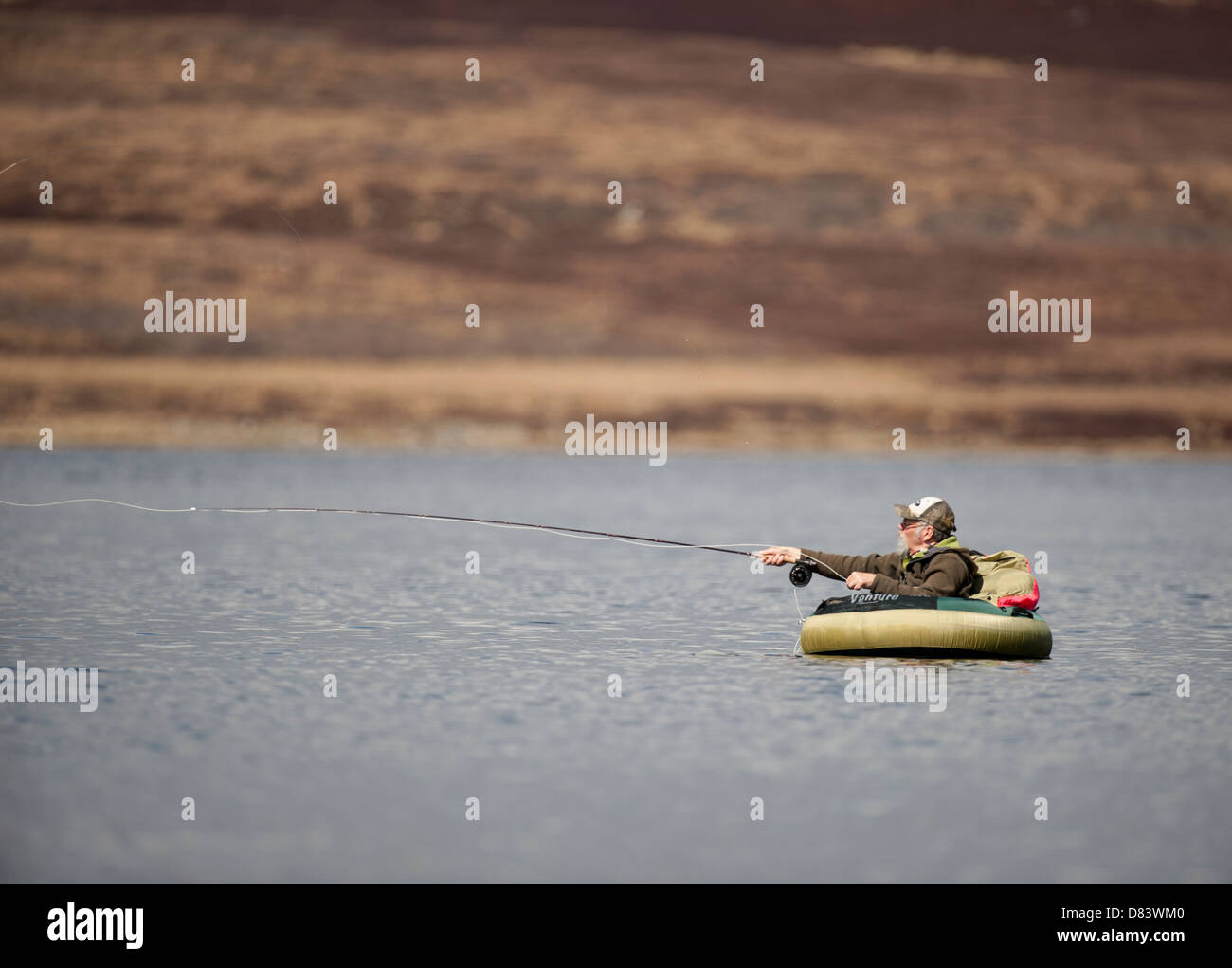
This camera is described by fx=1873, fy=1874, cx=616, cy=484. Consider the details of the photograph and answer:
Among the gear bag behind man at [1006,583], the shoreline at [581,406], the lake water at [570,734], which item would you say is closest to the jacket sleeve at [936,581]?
the gear bag behind man at [1006,583]

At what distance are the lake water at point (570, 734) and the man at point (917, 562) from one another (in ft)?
2.63

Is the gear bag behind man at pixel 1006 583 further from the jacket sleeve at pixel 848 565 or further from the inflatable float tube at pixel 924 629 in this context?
the jacket sleeve at pixel 848 565

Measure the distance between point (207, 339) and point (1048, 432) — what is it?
173 feet

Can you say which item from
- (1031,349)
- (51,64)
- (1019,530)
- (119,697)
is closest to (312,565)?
(119,697)

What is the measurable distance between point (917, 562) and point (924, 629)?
652 mm

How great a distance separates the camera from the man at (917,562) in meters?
15.4

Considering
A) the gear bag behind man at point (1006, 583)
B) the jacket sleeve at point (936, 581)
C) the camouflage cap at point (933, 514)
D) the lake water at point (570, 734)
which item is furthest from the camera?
the gear bag behind man at point (1006, 583)

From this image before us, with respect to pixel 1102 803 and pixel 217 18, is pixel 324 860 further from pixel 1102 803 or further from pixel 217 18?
pixel 217 18

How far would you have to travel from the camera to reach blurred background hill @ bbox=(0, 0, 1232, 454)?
379 ft

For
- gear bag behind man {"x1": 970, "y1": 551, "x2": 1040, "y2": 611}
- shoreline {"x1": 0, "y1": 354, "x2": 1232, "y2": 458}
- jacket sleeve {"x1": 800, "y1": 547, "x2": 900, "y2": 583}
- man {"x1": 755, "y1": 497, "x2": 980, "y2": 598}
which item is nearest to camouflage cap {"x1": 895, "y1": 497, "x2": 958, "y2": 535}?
man {"x1": 755, "y1": 497, "x2": 980, "y2": 598}

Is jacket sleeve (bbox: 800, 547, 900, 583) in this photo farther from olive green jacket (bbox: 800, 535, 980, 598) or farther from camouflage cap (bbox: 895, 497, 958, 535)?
camouflage cap (bbox: 895, 497, 958, 535)

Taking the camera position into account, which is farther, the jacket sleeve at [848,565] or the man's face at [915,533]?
the jacket sleeve at [848,565]

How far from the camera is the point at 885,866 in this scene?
9.66 m
